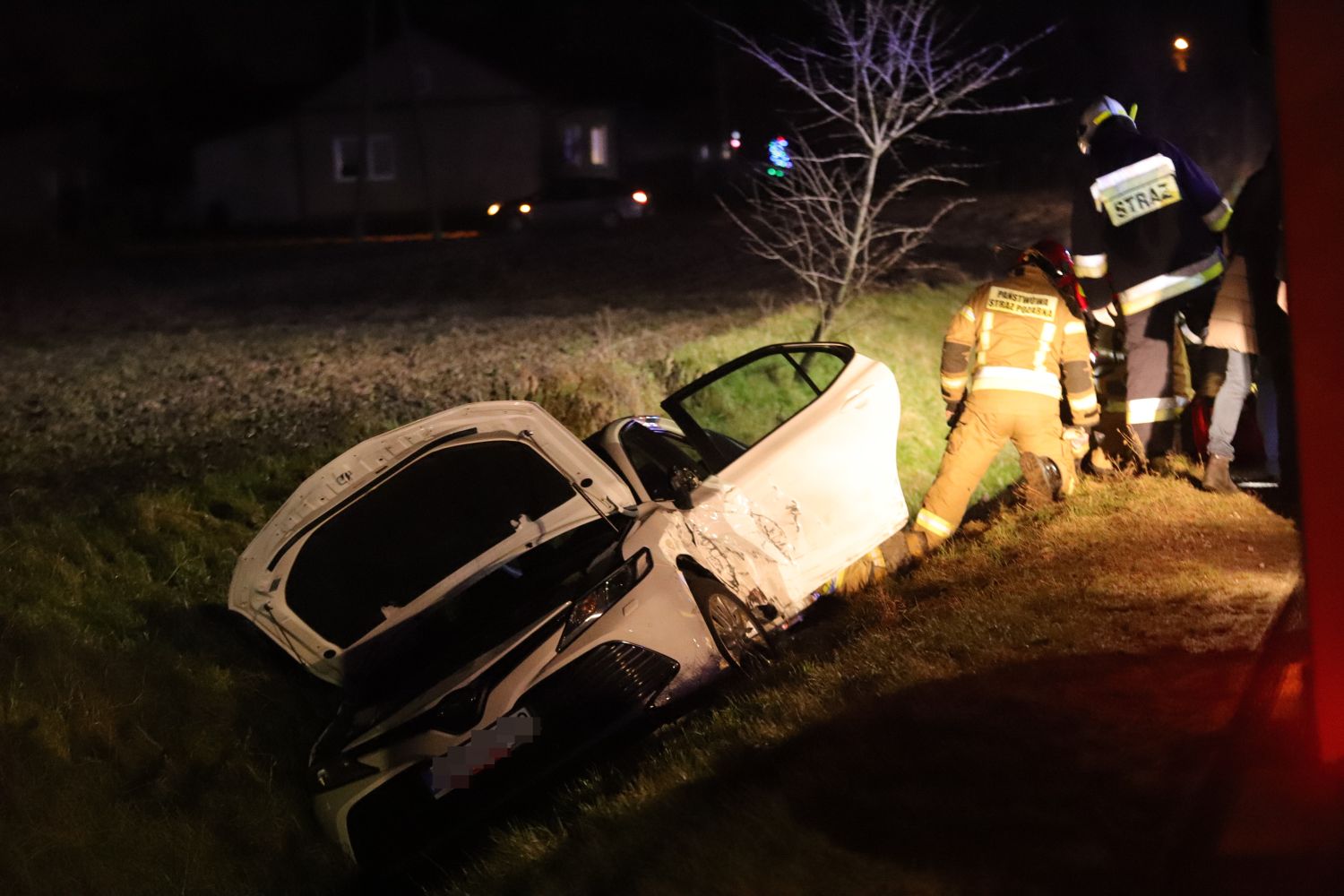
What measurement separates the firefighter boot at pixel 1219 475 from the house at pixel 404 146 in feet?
106

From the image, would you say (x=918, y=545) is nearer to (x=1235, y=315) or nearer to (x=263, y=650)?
(x=1235, y=315)

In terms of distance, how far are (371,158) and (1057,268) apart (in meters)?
33.4

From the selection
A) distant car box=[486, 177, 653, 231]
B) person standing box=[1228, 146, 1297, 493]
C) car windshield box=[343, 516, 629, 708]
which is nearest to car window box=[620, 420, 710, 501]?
car windshield box=[343, 516, 629, 708]

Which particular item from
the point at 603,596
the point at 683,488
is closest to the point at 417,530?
the point at 683,488

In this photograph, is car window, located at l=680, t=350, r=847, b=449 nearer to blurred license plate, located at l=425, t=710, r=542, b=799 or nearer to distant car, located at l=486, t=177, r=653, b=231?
blurred license plate, located at l=425, t=710, r=542, b=799

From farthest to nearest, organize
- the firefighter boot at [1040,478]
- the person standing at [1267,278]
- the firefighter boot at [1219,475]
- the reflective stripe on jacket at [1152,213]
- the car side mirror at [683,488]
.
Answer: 1. the reflective stripe on jacket at [1152,213]
2. the firefighter boot at [1040,478]
3. the firefighter boot at [1219,475]
4. the person standing at [1267,278]
5. the car side mirror at [683,488]

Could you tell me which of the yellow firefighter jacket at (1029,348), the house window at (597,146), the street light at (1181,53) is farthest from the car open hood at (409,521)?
the house window at (597,146)

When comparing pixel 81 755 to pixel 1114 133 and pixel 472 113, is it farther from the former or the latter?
pixel 472 113

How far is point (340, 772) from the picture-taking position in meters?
4.90

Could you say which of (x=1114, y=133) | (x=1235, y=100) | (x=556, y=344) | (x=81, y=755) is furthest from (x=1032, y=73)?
(x=81, y=755)

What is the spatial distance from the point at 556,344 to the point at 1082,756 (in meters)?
9.27

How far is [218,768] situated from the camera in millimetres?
6047

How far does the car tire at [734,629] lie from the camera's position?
5180 mm

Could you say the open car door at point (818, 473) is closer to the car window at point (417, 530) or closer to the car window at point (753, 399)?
the car window at point (417, 530)
